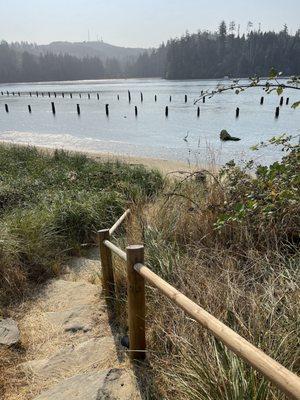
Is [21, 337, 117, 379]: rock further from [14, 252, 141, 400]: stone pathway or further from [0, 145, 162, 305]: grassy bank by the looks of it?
[0, 145, 162, 305]: grassy bank

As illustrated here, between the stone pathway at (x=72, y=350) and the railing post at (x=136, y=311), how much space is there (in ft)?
0.50

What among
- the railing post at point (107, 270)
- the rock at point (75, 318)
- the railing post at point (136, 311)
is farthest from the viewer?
the railing post at point (107, 270)

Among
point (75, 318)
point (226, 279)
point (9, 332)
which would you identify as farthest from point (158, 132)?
point (9, 332)

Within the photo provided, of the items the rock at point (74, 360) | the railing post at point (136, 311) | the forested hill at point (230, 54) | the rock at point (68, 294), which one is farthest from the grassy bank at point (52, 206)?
the forested hill at point (230, 54)

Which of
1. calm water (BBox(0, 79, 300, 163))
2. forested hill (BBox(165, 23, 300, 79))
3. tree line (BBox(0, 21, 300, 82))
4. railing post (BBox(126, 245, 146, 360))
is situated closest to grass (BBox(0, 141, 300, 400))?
railing post (BBox(126, 245, 146, 360))

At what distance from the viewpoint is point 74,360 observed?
3078mm

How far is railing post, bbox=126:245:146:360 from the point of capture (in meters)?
2.84

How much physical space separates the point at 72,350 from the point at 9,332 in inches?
28.3

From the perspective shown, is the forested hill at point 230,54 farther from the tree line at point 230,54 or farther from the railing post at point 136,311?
the railing post at point 136,311

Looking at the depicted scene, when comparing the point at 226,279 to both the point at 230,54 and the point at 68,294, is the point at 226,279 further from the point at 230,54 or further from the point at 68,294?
the point at 230,54

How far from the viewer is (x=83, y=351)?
3.19 m

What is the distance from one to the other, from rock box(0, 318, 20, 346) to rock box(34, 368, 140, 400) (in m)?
0.87

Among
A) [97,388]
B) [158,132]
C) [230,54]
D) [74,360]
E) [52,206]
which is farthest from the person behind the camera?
[230,54]

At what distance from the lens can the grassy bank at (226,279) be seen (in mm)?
2281
